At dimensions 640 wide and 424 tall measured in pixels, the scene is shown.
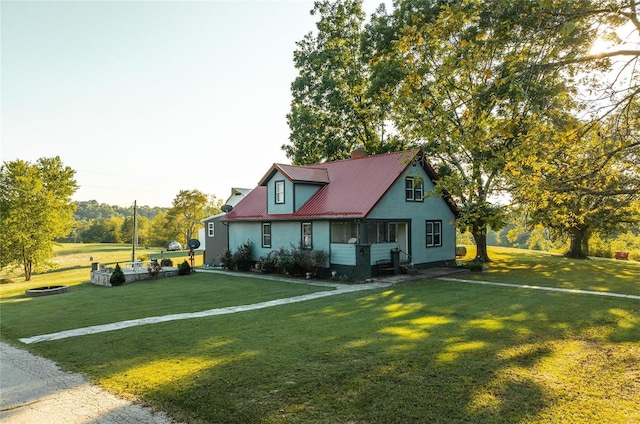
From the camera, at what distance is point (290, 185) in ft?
76.2

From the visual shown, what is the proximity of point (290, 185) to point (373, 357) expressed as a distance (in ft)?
54.1

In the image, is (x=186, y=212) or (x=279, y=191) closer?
(x=279, y=191)

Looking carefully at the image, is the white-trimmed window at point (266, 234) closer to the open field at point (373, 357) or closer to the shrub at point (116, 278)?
the shrub at point (116, 278)

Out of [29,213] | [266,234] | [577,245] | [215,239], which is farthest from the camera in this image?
[577,245]

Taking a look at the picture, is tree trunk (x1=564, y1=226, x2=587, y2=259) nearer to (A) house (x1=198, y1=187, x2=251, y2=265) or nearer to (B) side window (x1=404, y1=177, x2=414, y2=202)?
(B) side window (x1=404, y1=177, x2=414, y2=202)

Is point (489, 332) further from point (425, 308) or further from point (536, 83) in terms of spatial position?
point (536, 83)

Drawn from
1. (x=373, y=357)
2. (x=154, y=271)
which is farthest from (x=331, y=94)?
(x=373, y=357)

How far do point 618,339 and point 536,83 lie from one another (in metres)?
5.69

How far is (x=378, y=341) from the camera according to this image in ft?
28.3

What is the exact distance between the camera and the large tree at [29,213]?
29641 mm

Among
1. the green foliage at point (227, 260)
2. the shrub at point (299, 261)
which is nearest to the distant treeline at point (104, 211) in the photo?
the green foliage at point (227, 260)

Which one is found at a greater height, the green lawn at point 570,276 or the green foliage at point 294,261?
the green foliage at point 294,261

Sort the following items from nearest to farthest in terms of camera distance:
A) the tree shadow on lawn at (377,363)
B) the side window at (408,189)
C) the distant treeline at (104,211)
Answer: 1. the tree shadow on lawn at (377,363)
2. the side window at (408,189)
3. the distant treeline at (104,211)

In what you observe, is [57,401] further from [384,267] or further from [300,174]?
[300,174]
